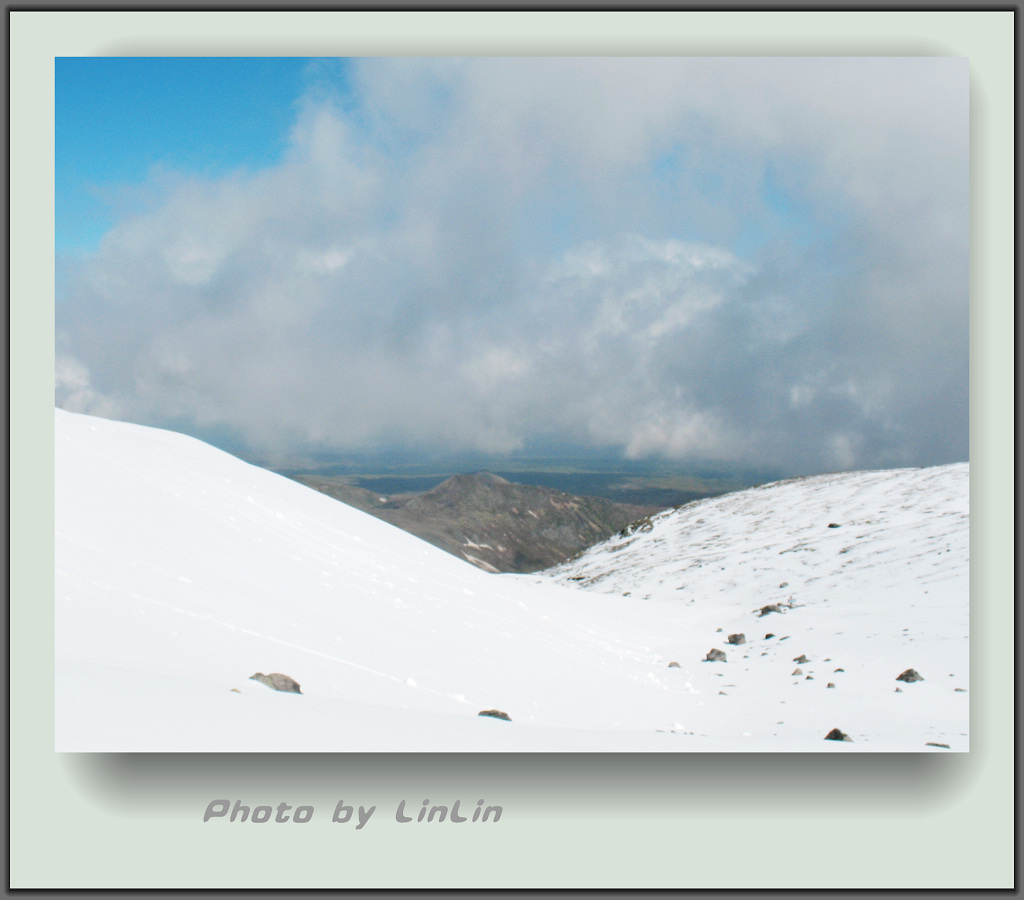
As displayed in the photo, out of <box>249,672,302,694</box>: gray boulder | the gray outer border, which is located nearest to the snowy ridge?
the gray outer border

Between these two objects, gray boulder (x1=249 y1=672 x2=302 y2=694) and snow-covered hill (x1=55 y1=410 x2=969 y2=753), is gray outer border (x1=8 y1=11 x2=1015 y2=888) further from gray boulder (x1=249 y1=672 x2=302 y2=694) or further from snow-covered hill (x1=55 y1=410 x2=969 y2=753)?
gray boulder (x1=249 y1=672 x2=302 y2=694)

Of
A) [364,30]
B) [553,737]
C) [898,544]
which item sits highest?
[364,30]

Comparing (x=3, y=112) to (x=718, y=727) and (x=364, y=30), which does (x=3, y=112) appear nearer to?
(x=364, y=30)

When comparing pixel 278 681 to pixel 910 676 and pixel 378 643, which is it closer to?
pixel 378 643

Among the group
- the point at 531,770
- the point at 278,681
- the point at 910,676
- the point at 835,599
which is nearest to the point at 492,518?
the point at 835,599

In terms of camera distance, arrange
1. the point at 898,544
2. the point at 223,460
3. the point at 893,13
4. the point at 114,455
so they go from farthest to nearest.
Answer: the point at 898,544 → the point at 223,460 → the point at 114,455 → the point at 893,13

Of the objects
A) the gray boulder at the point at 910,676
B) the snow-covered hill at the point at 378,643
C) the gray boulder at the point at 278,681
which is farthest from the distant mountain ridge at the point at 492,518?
the gray boulder at the point at 278,681

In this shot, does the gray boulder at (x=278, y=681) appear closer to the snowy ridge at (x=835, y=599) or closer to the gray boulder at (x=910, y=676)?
the snowy ridge at (x=835, y=599)

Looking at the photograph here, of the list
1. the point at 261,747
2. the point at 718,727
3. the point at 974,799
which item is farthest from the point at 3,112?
the point at 974,799
